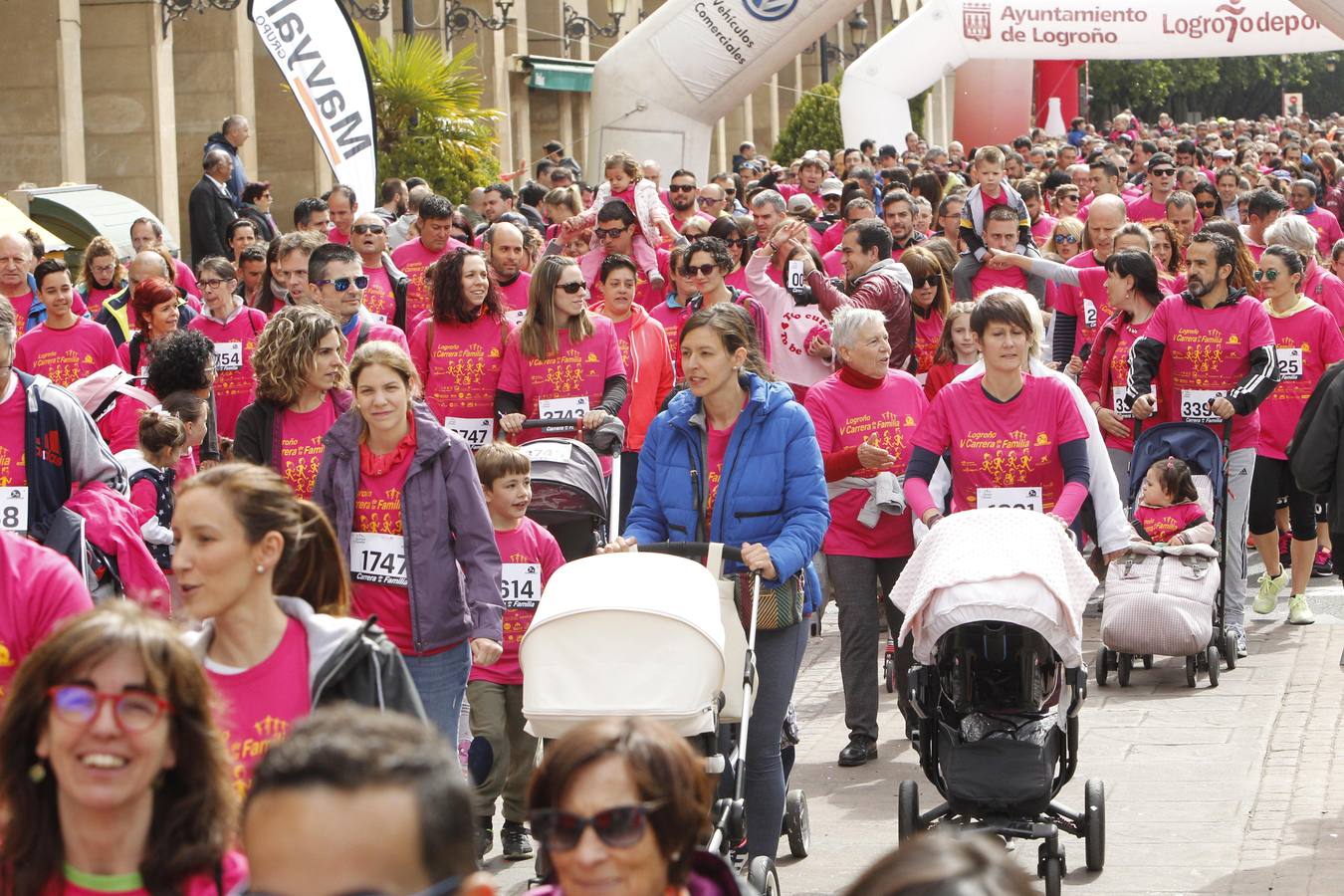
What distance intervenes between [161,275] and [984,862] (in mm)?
9857

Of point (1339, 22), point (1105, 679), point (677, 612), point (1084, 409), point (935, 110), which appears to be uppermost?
point (935, 110)

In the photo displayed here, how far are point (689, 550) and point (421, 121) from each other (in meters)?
15.5

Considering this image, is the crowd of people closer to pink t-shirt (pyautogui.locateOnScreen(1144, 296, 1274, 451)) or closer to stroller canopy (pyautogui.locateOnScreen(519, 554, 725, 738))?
pink t-shirt (pyautogui.locateOnScreen(1144, 296, 1274, 451))

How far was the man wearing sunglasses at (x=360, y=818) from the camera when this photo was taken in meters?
2.44

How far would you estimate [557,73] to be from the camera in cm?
3741

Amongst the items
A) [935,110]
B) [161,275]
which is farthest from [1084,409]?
[935,110]

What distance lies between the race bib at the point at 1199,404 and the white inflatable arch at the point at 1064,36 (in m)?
19.4

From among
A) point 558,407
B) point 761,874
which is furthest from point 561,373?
point 761,874

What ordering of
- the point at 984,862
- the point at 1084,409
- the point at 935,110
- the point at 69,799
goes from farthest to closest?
the point at 935,110
the point at 1084,409
the point at 69,799
the point at 984,862

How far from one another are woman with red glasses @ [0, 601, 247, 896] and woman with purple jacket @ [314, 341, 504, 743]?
297 cm

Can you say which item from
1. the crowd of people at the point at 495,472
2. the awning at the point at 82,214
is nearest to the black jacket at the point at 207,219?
the crowd of people at the point at 495,472

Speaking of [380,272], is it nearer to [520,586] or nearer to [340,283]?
[340,283]

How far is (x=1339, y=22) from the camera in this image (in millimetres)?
16406

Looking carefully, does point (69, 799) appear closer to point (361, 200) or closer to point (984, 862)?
point (984, 862)
